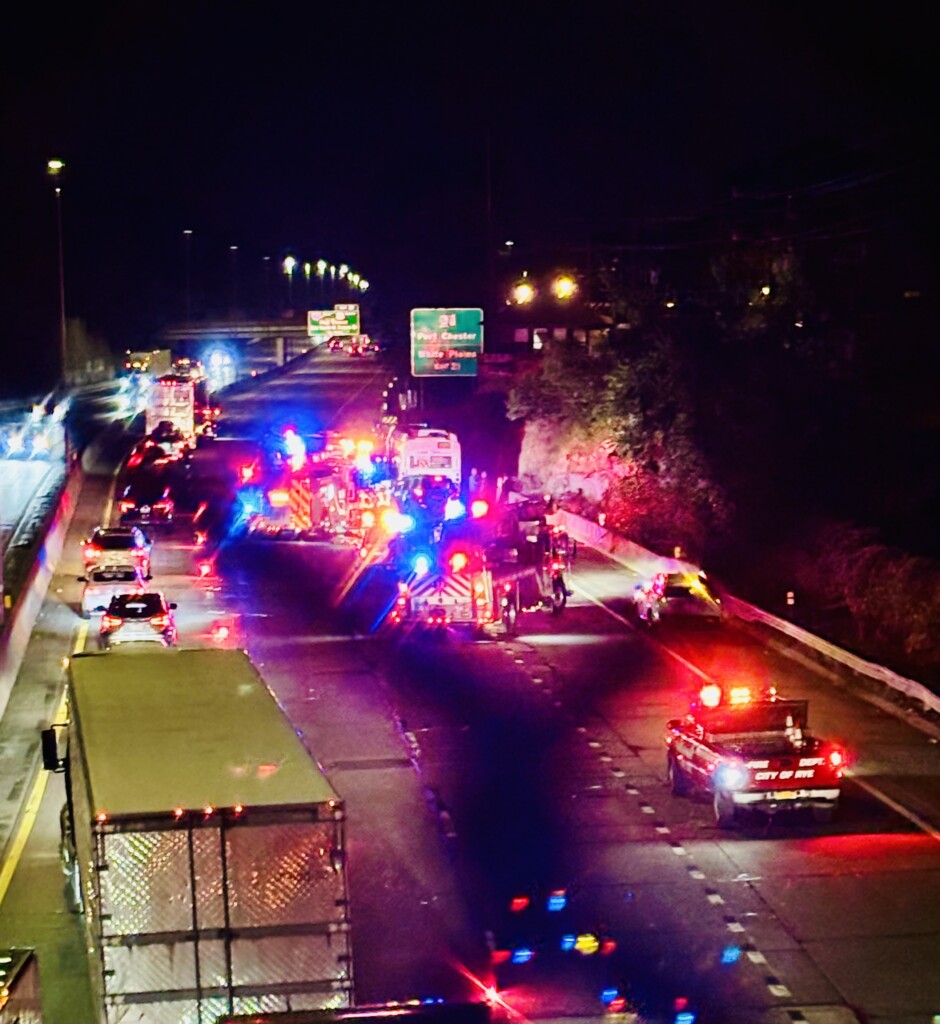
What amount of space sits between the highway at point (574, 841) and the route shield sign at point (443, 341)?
29358 millimetres

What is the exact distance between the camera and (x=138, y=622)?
32.7m

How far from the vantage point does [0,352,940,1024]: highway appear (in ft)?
49.5

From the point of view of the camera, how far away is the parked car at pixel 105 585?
3888cm

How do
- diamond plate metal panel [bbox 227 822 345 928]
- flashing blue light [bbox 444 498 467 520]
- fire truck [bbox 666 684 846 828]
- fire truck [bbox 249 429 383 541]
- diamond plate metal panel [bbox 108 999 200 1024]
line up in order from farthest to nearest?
fire truck [bbox 249 429 383 541]
flashing blue light [bbox 444 498 467 520]
fire truck [bbox 666 684 846 828]
diamond plate metal panel [bbox 227 822 345 928]
diamond plate metal panel [bbox 108 999 200 1024]

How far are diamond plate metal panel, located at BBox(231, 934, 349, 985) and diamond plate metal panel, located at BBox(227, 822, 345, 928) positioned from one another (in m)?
0.13

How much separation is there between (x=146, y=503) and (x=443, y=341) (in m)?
14.4

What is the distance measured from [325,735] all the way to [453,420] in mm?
65158

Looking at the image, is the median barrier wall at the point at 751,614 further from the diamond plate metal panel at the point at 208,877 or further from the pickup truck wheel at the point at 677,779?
the diamond plate metal panel at the point at 208,877

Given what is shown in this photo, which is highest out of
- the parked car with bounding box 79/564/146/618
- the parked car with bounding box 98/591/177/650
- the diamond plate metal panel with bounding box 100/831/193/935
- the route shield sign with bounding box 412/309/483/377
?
the route shield sign with bounding box 412/309/483/377

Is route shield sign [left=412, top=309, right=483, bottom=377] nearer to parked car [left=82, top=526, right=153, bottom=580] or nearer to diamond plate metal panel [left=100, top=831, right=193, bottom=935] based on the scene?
parked car [left=82, top=526, right=153, bottom=580]

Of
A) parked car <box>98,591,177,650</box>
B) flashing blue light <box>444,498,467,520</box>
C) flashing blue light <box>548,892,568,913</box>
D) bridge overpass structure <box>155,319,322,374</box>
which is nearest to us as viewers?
flashing blue light <box>548,892,568,913</box>

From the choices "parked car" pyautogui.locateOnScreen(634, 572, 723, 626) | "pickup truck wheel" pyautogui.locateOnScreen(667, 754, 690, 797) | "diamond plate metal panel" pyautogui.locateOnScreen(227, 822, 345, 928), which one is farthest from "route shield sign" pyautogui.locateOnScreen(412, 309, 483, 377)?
"diamond plate metal panel" pyautogui.locateOnScreen(227, 822, 345, 928)

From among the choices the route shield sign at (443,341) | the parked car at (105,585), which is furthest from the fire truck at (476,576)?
the route shield sign at (443,341)

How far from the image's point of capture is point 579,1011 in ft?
46.2
